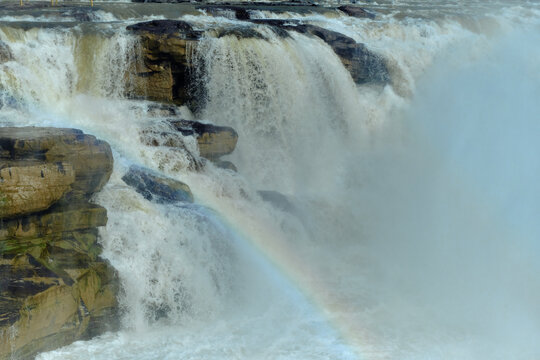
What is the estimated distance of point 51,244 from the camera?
8.02m

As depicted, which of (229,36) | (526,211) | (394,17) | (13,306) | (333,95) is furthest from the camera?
(394,17)

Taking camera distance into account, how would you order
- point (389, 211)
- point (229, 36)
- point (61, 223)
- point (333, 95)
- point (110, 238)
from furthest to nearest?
point (333, 95), point (229, 36), point (389, 211), point (110, 238), point (61, 223)

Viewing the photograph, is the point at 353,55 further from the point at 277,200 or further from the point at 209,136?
the point at 277,200

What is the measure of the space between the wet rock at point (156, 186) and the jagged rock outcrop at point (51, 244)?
1.01 m

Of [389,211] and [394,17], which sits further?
[394,17]

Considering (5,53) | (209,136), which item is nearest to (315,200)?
(209,136)

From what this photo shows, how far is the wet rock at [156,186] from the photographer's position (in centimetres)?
988

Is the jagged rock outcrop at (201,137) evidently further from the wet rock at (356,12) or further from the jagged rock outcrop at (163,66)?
the wet rock at (356,12)

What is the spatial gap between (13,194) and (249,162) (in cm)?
650

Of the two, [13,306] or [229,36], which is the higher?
[229,36]

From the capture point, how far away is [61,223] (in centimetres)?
819

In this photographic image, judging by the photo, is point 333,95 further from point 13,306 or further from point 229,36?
point 13,306

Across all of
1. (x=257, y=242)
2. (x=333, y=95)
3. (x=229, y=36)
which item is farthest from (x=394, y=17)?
(x=257, y=242)

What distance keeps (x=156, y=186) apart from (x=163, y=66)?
4.06 meters
